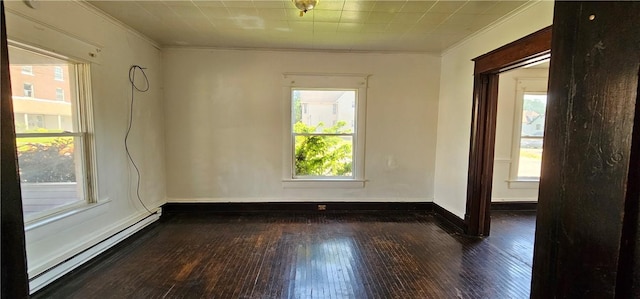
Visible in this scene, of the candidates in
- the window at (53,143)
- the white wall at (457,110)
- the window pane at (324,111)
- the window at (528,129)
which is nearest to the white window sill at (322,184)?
the window pane at (324,111)

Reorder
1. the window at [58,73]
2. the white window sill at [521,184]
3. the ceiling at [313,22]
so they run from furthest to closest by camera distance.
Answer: the white window sill at [521,184] < the ceiling at [313,22] < the window at [58,73]

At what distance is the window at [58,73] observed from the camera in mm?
2543

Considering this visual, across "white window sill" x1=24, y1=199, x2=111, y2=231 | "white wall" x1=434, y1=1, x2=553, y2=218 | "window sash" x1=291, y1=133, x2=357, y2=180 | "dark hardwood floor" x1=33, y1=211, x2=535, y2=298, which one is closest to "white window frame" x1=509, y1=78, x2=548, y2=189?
"dark hardwood floor" x1=33, y1=211, x2=535, y2=298

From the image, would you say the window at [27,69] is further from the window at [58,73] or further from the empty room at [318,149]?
the window at [58,73]

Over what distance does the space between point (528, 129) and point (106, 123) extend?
599 cm

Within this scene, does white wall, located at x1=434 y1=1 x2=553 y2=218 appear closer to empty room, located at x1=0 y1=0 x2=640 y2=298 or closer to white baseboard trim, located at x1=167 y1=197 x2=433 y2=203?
empty room, located at x1=0 y1=0 x2=640 y2=298

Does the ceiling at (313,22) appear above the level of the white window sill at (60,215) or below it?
above

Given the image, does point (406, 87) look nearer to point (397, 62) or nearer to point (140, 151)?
point (397, 62)

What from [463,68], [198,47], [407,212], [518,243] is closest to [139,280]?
[198,47]

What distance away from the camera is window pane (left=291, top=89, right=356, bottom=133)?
442 centimetres

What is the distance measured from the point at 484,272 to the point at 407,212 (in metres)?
1.84

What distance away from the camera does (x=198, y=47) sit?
4180 millimetres

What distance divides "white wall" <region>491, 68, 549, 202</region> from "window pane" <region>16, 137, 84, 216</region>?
554cm

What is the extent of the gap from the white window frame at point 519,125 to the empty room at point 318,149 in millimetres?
33
